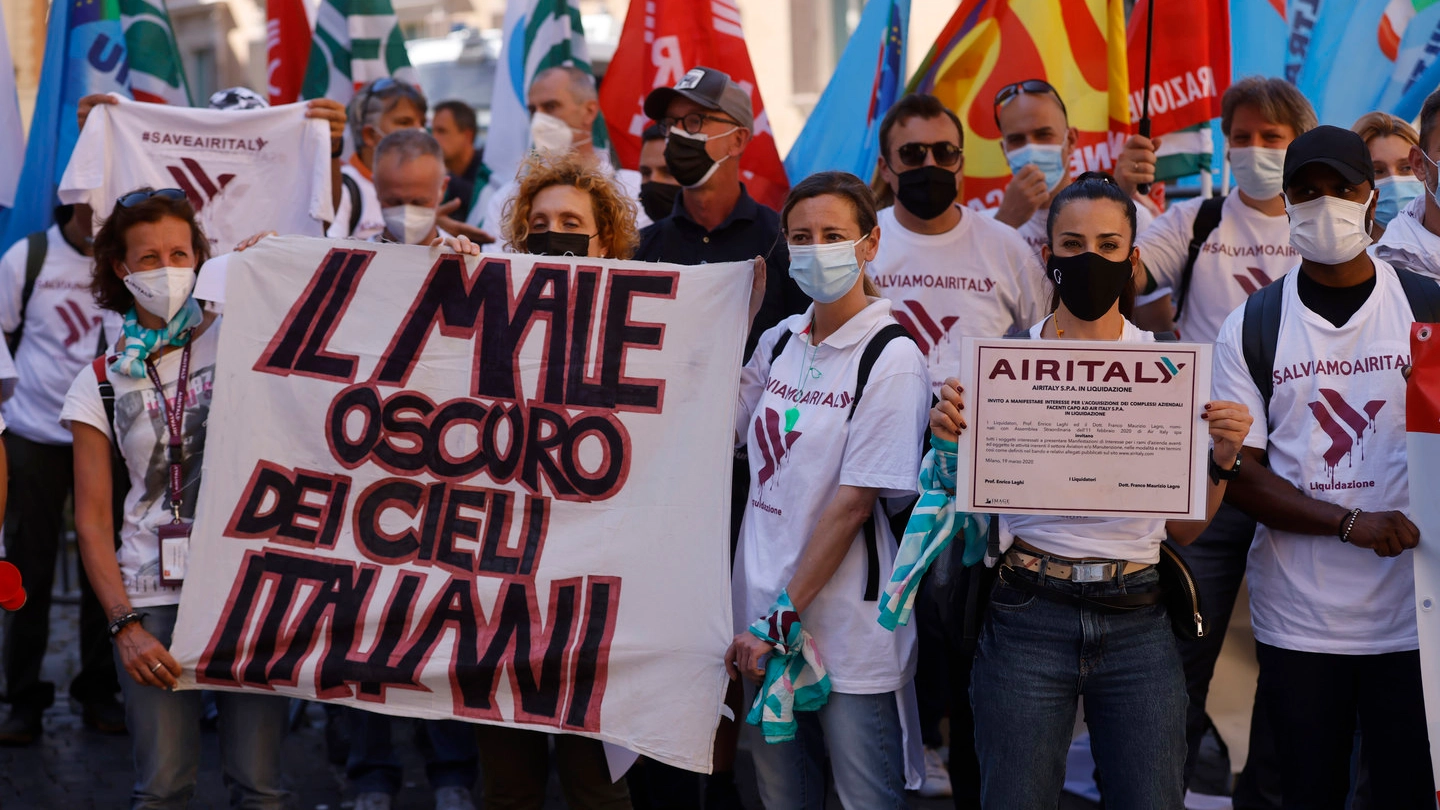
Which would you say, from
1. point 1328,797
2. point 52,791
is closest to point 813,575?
point 1328,797

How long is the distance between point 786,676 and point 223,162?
12.8ft

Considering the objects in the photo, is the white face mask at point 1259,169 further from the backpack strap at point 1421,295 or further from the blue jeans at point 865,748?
the blue jeans at point 865,748

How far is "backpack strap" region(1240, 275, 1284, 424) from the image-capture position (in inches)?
154

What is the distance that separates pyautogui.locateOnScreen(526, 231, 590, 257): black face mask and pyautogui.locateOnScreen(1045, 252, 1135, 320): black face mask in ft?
5.06

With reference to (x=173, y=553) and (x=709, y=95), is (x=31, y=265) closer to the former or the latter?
(x=173, y=553)

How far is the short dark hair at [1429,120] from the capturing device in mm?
4309

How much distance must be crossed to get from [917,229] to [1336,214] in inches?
64.5

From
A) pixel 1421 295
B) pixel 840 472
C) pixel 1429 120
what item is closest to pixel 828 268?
pixel 840 472

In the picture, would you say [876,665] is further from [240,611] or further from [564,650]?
[240,611]

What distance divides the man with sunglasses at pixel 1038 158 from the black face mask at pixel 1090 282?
5.84 ft

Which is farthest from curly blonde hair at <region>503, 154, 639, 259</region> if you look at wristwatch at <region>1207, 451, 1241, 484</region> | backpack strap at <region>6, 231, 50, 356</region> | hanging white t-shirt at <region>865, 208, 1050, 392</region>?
backpack strap at <region>6, 231, 50, 356</region>

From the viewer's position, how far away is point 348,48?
8.03 m

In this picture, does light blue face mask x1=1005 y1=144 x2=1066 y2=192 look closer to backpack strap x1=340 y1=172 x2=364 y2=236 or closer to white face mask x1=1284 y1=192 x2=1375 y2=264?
white face mask x1=1284 y1=192 x2=1375 y2=264

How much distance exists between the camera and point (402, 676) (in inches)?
165
